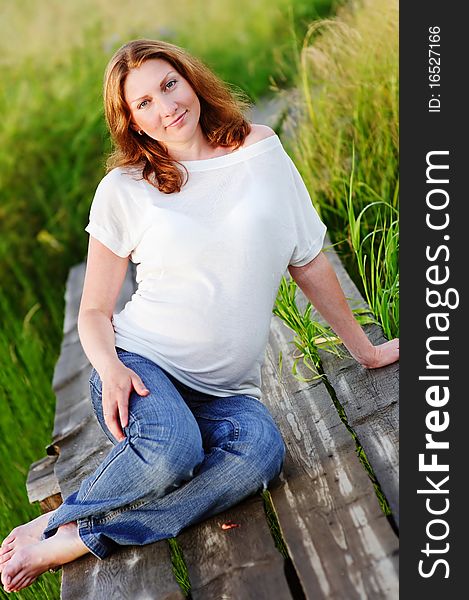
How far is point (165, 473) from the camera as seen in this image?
204cm

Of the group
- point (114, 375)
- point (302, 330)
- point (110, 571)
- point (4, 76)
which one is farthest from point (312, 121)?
point (4, 76)

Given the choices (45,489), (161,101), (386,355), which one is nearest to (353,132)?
(386,355)

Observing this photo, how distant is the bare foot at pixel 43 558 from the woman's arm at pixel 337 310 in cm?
80

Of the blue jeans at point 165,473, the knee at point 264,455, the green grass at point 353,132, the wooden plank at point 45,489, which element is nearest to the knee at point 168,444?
the blue jeans at point 165,473

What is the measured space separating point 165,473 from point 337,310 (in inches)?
24.3

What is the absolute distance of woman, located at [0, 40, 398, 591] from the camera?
2098 mm

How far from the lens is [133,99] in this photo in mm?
2199

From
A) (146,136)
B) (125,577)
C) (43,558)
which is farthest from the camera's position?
(146,136)

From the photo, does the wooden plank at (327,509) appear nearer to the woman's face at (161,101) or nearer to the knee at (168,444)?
the knee at (168,444)

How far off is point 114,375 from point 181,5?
20.4ft

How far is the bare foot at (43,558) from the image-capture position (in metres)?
2.16

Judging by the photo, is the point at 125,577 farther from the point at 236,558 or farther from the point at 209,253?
the point at 209,253

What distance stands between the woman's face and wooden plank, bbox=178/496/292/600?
882 millimetres

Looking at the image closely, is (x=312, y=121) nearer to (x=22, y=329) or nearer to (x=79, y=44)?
(x=22, y=329)
